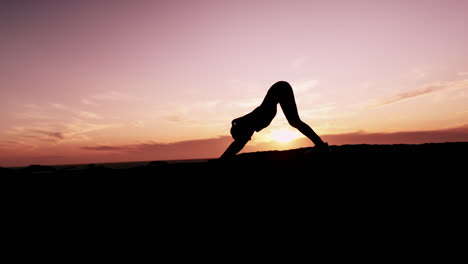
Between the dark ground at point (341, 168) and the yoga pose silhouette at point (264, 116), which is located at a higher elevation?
the yoga pose silhouette at point (264, 116)

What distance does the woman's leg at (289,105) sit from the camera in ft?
22.3

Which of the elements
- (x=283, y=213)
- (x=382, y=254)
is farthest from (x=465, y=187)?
(x=283, y=213)

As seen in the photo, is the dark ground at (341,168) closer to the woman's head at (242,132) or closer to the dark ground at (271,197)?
the dark ground at (271,197)

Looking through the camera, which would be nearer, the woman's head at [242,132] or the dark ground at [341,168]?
the dark ground at [341,168]

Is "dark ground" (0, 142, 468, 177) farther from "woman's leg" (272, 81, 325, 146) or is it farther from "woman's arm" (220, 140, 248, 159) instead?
"woman's leg" (272, 81, 325, 146)

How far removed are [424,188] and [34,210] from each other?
6.21m

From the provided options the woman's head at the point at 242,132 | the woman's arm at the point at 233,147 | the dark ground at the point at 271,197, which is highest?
the woman's head at the point at 242,132

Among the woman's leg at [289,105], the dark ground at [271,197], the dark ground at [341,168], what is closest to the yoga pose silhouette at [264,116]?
the woman's leg at [289,105]

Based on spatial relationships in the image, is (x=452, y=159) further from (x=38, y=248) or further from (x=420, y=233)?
(x=38, y=248)

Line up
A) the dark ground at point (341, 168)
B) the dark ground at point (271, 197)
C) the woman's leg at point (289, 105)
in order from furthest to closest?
the woman's leg at point (289, 105) < the dark ground at point (341, 168) < the dark ground at point (271, 197)

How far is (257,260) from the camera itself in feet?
9.84

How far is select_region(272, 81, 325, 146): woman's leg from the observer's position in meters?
6.79

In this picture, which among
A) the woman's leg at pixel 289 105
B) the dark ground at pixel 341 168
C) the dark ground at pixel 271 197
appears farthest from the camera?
the woman's leg at pixel 289 105

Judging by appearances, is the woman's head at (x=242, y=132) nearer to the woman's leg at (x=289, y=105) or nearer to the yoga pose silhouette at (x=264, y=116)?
the yoga pose silhouette at (x=264, y=116)
